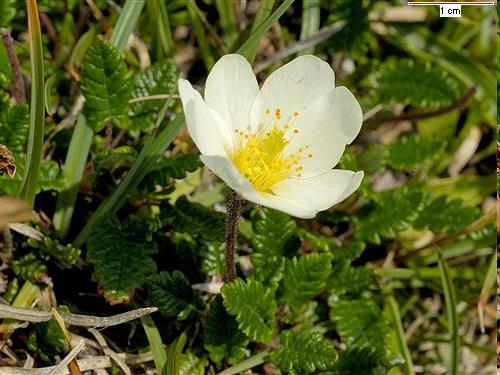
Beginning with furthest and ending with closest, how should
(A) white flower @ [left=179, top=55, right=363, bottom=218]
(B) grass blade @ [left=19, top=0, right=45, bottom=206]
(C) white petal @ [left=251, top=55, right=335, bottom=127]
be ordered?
1. (C) white petal @ [left=251, top=55, right=335, bottom=127]
2. (A) white flower @ [left=179, top=55, right=363, bottom=218]
3. (B) grass blade @ [left=19, top=0, right=45, bottom=206]

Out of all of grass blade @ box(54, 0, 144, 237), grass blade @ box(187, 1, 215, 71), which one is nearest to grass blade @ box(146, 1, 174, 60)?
grass blade @ box(187, 1, 215, 71)

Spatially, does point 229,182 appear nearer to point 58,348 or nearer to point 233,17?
point 58,348

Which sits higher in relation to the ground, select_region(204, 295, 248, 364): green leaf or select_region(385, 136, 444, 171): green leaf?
select_region(385, 136, 444, 171): green leaf

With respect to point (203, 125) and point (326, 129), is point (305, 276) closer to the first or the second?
point (326, 129)

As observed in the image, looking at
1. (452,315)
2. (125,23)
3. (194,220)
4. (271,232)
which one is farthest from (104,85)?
(452,315)

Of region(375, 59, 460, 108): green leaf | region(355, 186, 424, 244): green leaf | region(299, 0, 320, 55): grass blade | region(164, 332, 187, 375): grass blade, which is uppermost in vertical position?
region(299, 0, 320, 55): grass blade

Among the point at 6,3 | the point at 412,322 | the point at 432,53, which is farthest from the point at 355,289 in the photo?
the point at 6,3

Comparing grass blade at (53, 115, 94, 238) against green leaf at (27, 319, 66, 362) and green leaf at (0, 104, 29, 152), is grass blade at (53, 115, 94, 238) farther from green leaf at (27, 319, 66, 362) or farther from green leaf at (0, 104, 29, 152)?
green leaf at (27, 319, 66, 362)
